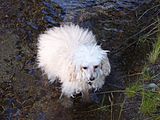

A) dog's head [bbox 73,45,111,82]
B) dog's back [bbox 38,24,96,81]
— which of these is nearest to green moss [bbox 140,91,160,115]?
dog's head [bbox 73,45,111,82]

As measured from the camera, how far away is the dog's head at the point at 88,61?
4.53 meters

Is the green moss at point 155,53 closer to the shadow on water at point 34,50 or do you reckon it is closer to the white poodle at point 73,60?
the shadow on water at point 34,50

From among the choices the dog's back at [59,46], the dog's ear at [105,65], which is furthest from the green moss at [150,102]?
the dog's back at [59,46]

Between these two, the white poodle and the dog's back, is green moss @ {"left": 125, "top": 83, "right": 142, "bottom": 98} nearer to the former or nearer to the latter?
the white poodle

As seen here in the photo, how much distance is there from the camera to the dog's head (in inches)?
178

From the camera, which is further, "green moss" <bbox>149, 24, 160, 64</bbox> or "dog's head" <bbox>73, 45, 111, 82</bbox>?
"green moss" <bbox>149, 24, 160, 64</bbox>

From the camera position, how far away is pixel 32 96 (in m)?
5.25

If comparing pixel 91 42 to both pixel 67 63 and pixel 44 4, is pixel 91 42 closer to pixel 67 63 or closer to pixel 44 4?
pixel 67 63

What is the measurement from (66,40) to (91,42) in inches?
11.9

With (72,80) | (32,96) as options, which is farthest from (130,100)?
(32,96)

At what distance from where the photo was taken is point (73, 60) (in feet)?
15.1

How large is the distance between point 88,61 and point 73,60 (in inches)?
7.7

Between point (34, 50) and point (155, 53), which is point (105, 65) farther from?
point (34, 50)

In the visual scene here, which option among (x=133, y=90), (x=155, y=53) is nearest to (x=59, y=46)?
(x=133, y=90)
